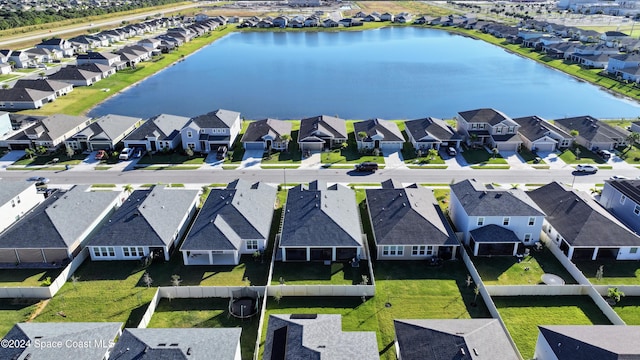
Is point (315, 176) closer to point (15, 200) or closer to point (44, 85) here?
point (15, 200)

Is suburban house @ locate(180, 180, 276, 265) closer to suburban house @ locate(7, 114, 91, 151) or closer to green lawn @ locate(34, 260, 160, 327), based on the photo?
green lawn @ locate(34, 260, 160, 327)

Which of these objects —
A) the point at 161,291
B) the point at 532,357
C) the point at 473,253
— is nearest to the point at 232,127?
the point at 161,291

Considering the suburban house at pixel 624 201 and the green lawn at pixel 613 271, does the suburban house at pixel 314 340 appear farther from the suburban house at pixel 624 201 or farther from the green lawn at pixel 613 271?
the suburban house at pixel 624 201

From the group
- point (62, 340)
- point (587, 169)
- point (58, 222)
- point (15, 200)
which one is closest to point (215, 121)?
point (15, 200)

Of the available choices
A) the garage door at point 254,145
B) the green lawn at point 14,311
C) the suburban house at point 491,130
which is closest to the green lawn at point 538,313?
the suburban house at point 491,130

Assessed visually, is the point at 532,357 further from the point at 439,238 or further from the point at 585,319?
the point at 439,238

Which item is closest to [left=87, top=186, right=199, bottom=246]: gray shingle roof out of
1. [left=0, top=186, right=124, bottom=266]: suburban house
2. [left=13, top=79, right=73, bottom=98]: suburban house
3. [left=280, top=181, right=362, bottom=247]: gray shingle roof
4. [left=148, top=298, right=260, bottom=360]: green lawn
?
[left=0, top=186, right=124, bottom=266]: suburban house
